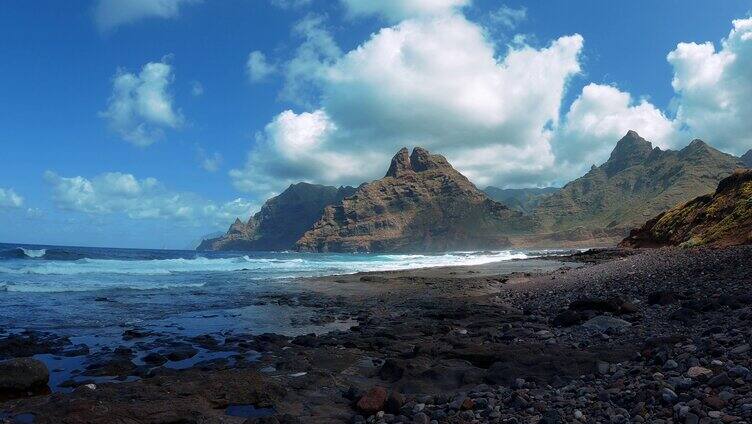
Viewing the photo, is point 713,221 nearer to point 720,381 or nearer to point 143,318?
point 720,381

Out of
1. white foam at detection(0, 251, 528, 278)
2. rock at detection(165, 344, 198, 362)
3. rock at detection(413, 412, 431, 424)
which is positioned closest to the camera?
rock at detection(413, 412, 431, 424)

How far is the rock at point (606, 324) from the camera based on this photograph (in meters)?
10.6

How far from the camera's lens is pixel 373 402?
22.7 feet

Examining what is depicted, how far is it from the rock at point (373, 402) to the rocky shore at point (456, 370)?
0.06 ft

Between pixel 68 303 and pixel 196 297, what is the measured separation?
5.87 m

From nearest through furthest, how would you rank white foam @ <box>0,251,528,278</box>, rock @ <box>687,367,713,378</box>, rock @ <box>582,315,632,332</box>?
rock @ <box>687,367,713,378</box> → rock @ <box>582,315,632,332</box> → white foam @ <box>0,251,528,278</box>

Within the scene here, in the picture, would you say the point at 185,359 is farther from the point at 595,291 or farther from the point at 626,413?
the point at 595,291

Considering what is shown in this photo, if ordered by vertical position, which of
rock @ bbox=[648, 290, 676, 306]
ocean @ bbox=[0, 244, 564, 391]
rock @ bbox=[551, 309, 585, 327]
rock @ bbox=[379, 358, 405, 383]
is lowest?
ocean @ bbox=[0, 244, 564, 391]

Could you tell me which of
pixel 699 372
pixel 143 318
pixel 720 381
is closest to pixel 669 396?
pixel 720 381

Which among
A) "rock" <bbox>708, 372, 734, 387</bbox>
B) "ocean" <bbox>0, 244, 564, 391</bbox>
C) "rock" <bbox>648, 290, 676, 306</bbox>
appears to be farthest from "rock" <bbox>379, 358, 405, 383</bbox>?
"rock" <bbox>648, 290, 676, 306</bbox>

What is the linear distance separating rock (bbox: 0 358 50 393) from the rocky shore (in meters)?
0.06

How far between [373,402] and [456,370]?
2.24 metres

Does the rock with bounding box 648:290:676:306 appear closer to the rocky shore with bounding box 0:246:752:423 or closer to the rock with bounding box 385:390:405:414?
the rocky shore with bounding box 0:246:752:423

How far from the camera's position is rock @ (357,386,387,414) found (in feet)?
22.4
